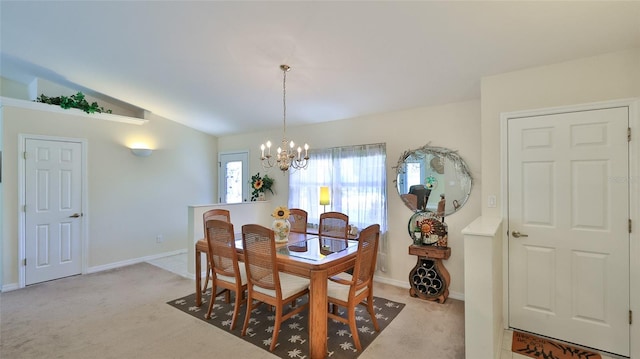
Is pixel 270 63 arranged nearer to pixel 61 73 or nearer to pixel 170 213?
pixel 61 73

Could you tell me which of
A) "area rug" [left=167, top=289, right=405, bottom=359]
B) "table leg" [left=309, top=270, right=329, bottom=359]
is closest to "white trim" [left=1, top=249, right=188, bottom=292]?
"area rug" [left=167, top=289, right=405, bottom=359]

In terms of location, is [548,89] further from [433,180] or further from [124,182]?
[124,182]

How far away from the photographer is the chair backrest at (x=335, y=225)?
3.44 metres

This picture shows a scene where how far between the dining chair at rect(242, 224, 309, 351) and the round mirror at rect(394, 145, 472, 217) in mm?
1857

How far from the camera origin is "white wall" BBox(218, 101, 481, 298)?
10.8ft

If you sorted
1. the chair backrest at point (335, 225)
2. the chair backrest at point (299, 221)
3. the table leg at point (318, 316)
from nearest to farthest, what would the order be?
1. the table leg at point (318, 316)
2. the chair backrest at point (335, 225)
3. the chair backrest at point (299, 221)

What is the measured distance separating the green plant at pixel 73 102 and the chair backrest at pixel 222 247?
3.22m

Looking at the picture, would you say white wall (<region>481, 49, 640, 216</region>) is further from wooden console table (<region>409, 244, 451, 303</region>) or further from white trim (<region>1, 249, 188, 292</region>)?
white trim (<region>1, 249, 188, 292</region>)

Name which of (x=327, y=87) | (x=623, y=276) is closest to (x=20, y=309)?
(x=327, y=87)

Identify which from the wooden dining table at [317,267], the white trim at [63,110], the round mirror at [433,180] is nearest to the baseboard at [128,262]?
the white trim at [63,110]

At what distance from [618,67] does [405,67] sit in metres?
1.66

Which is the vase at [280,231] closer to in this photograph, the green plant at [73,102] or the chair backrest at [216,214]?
the chair backrest at [216,214]

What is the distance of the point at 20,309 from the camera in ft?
10.2

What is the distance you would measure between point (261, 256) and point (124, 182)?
3779 millimetres
